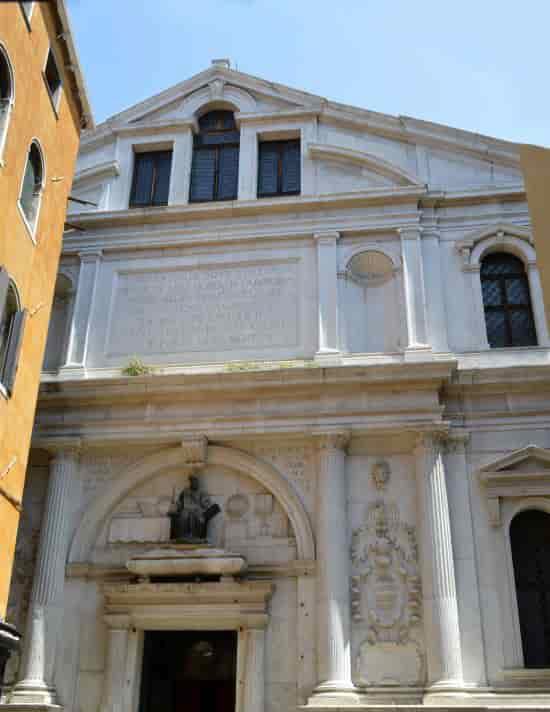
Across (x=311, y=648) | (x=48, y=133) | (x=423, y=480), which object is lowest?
(x=311, y=648)

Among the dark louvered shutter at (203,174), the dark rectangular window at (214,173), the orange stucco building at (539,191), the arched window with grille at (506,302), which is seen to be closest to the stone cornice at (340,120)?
the dark rectangular window at (214,173)

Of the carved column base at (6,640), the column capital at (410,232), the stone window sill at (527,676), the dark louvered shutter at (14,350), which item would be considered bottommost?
the stone window sill at (527,676)

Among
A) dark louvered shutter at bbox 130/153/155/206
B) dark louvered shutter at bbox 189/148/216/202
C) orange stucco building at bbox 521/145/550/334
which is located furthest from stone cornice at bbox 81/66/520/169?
orange stucco building at bbox 521/145/550/334

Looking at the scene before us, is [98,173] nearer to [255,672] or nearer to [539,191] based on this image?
[539,191]

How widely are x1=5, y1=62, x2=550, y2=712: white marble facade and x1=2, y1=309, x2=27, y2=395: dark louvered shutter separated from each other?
292 centimetres

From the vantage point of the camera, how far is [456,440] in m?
14.5

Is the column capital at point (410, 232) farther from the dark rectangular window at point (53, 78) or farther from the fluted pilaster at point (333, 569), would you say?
the dark rectangular window at point (53, 78)

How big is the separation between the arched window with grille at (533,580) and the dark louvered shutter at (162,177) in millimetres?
10425

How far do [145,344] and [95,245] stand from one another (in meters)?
2.80

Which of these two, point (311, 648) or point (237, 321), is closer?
point (311, 648)

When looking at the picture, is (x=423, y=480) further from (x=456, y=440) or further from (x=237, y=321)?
(x=237, y=321)

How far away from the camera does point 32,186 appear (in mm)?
13539

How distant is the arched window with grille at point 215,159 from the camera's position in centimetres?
1823

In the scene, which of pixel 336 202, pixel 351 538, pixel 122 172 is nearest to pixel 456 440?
Answer: pixel 351 538
